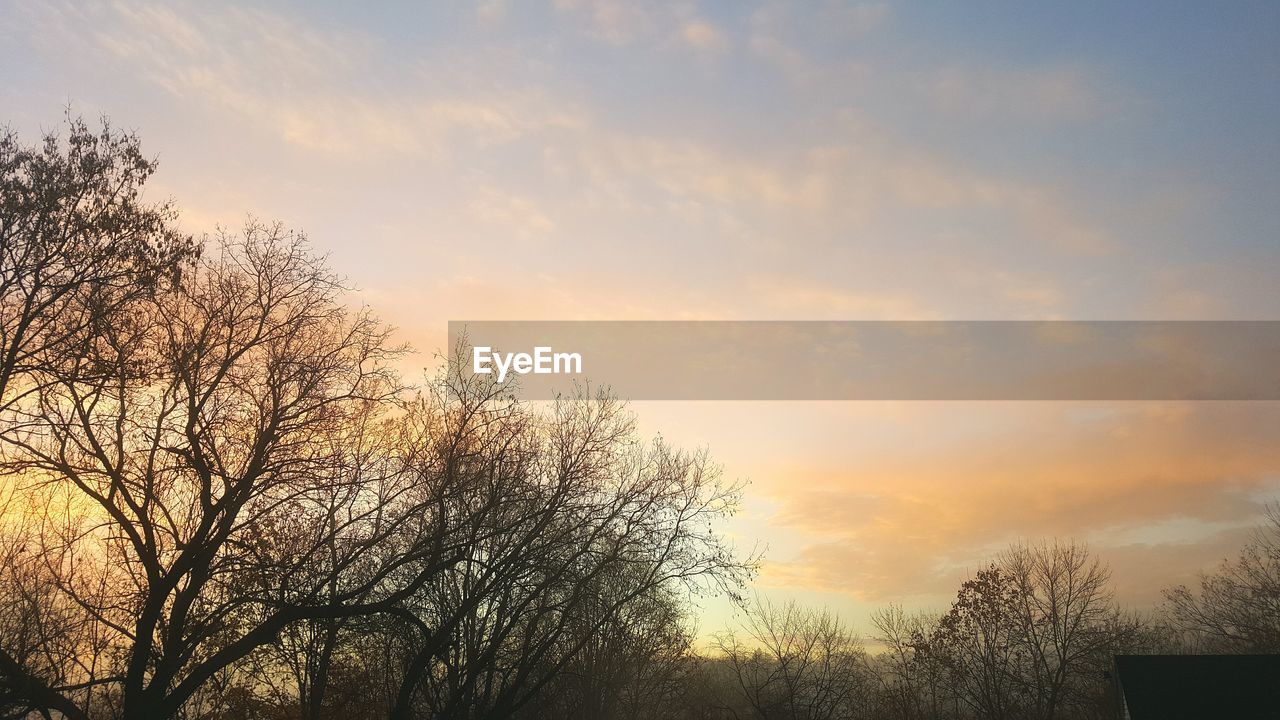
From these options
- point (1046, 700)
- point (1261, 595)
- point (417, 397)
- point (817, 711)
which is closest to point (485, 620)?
point (417, 397)

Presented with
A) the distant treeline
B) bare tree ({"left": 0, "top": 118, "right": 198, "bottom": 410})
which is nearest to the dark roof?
the distant treeline

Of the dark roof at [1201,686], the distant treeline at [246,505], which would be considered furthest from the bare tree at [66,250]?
the dark roof at [1201,686]

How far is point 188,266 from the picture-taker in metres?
17.7

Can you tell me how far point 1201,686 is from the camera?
39.1 m

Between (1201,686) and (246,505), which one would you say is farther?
(1201,686)

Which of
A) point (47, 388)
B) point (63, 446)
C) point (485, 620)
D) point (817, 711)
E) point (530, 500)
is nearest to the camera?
point (47, 388)

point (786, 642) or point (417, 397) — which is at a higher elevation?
point (417, 397)

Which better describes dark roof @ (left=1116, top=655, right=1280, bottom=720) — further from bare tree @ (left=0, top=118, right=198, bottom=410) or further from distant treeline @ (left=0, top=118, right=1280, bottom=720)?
bare tree @ (left=0, top=118, right=198, bottom=410)

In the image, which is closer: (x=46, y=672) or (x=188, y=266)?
(x=188, y=266)

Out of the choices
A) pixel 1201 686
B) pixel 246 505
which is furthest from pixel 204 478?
pixel 1201 686

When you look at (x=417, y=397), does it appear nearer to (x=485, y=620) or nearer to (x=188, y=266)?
(x=188, y=266)

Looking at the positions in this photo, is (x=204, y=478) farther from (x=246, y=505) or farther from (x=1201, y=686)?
(x=1201, y=686)

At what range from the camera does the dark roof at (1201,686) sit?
38031 millimetres

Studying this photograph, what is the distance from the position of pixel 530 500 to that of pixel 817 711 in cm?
3455
